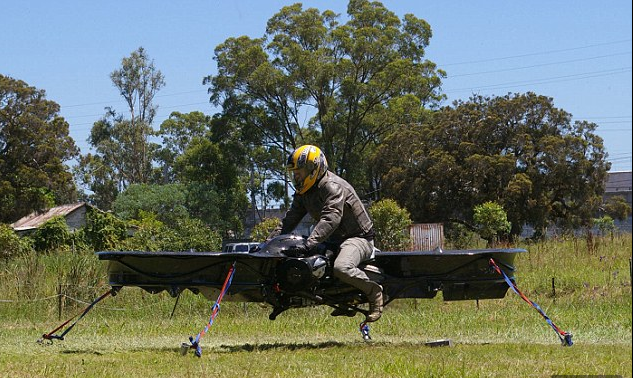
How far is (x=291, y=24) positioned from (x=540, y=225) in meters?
23.0

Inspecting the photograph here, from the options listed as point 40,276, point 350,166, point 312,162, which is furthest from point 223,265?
point 350,166

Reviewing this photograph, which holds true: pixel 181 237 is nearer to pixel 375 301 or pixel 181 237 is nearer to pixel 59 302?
pixel 59 302

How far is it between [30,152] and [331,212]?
46450 millimetres

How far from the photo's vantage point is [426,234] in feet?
137

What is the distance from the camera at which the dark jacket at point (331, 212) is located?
9859 millimetres

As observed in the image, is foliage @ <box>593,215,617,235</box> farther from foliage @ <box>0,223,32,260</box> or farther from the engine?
foliage @ <box>0,223,32,260</box>

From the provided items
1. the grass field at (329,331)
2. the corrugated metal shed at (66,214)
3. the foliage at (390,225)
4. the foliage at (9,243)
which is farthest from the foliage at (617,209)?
the corrugated metal shed at (66,214)

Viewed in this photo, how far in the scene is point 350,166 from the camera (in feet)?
191

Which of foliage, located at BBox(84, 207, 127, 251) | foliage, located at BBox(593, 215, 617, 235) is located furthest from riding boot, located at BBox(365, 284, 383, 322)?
foliage, located at BBox(84, 207, 127, 251)

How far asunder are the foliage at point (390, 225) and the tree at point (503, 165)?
9.89 meters

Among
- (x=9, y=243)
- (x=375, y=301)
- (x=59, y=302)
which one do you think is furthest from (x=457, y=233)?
(x=375, y=301)

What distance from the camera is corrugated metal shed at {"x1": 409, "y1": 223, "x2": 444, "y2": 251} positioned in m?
41.0

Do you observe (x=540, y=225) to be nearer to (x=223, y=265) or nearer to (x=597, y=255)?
(x=597, y=255)

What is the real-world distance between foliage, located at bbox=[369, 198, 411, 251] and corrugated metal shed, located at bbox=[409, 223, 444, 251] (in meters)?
3.23
